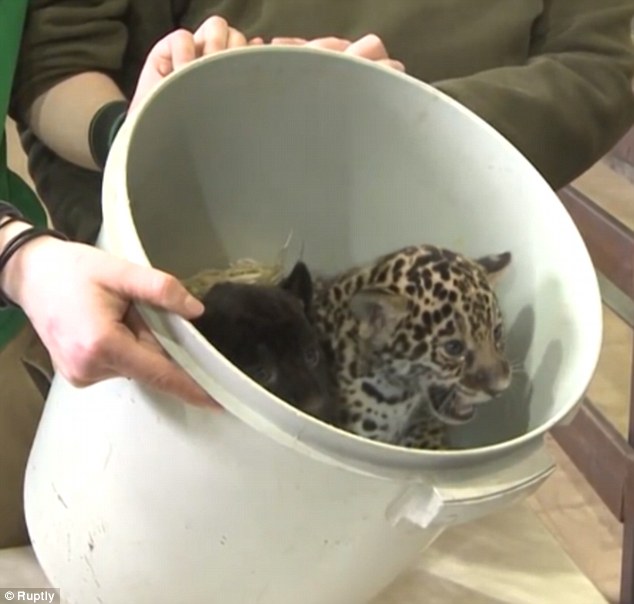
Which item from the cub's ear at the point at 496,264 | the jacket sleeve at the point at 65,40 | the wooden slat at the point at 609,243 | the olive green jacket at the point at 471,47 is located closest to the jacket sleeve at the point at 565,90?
the olive green jacket at the point at 471,47

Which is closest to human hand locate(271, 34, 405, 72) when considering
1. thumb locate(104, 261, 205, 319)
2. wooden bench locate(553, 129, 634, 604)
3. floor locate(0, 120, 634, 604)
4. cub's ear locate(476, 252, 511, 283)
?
cub's ear locate(476, 252, 511, 283)

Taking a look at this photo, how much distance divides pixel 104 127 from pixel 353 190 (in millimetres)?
162

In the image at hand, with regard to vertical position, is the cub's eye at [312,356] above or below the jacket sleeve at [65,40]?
below

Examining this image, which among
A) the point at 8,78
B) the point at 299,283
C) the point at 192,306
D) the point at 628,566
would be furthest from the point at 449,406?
the point at 628,566

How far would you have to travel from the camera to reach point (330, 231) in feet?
2.54

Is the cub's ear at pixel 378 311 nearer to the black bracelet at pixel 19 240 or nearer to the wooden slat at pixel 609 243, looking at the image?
the black bracelet at pixel 19 240

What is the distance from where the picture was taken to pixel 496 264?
69 centimetres

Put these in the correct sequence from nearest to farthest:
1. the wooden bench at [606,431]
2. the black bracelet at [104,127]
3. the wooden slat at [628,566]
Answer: the black bracelet at [104,127] < the wooden slat at [628,566] < the wooden bench at [606,431]

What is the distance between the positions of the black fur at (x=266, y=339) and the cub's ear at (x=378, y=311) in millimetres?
33

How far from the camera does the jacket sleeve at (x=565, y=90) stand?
2.56 feet

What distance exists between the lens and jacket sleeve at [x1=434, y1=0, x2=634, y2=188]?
2.56ft

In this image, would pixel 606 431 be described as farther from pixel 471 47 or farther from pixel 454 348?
pixel 454 348

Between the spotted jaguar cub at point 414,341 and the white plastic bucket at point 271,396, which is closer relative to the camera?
the white plastic bucket at point 271,396

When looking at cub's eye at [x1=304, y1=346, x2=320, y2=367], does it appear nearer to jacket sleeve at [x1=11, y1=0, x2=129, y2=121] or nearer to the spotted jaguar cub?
the spotted jaguar cub
